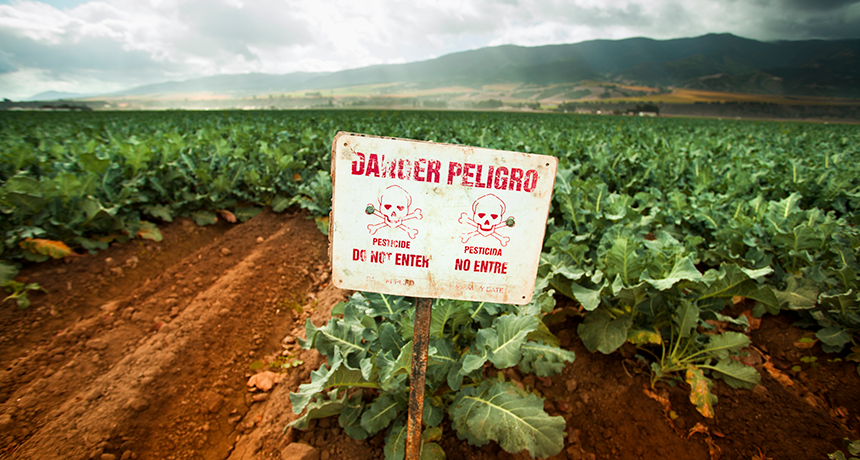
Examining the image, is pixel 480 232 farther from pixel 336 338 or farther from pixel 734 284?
pixel 734 284

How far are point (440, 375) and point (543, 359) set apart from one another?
62 cm

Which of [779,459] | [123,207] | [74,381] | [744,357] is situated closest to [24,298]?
[74,381]

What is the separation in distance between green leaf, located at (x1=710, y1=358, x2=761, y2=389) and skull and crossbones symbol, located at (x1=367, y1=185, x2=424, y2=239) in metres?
2.46

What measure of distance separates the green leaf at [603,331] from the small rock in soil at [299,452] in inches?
73.2

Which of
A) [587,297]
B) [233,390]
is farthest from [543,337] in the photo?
[233,390]

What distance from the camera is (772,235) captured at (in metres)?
3.47

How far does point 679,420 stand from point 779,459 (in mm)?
478

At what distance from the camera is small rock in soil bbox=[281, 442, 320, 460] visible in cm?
194

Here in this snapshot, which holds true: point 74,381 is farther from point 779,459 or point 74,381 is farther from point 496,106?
point 496,106

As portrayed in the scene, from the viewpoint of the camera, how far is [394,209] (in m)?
1.33

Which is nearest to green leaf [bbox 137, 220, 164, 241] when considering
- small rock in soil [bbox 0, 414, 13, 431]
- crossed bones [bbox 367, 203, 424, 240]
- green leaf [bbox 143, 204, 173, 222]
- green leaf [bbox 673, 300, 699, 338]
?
green leaf [bbox 143, 204, 173, 222]

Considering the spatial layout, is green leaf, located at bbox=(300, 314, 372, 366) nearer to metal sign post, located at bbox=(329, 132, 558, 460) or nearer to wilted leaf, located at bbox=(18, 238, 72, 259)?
metal sign post, located at bbox=(329, 132, 558, 460)

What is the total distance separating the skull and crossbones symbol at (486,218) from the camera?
52.2 inches

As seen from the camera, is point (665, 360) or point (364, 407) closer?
point (364, 407)
